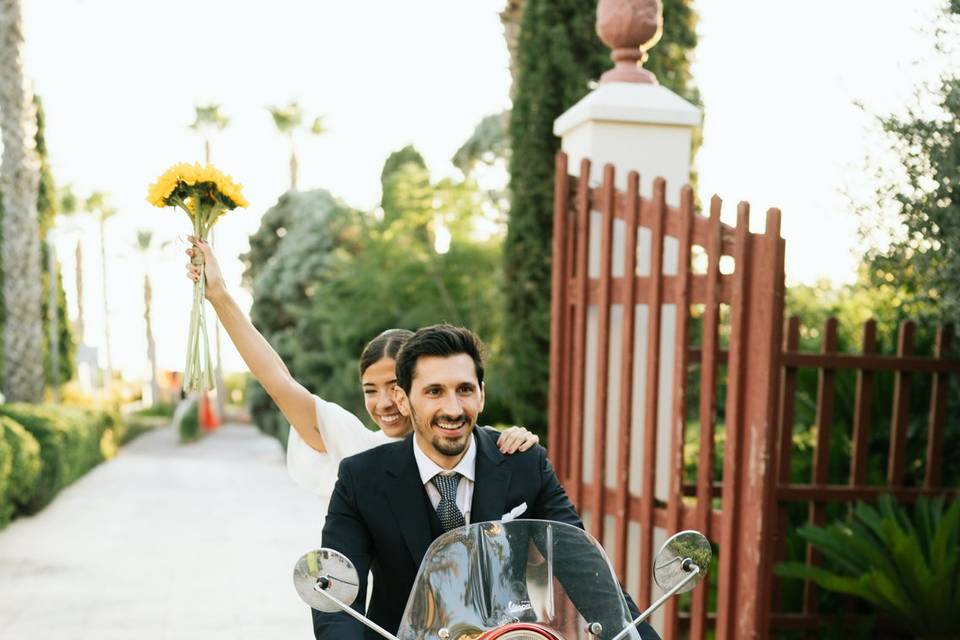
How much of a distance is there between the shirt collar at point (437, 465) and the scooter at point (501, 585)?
423 mm

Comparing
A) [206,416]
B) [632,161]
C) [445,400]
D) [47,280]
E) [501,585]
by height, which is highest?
[632,161]

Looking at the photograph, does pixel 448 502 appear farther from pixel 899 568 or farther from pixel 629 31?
pixel 629 31

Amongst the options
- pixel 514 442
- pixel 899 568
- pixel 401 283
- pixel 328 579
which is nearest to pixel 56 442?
pixel 401 283

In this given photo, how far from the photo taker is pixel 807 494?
533 centimetres

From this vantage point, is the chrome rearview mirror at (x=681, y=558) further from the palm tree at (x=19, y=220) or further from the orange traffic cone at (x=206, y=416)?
the orange traffic cone at (x=206, y=416)

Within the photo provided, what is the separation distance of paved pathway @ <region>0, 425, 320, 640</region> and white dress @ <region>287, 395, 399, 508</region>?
369 centimetres

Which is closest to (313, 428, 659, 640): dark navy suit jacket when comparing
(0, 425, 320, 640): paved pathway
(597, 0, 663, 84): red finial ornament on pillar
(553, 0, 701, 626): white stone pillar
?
(553, 0, 701, 626): white stone pillar

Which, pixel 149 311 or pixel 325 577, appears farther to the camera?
pixel 149 311

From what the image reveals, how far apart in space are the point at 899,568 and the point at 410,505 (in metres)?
2.93

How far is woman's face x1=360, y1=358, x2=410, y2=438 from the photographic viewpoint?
11.5 feet

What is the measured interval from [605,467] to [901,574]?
1271 mm

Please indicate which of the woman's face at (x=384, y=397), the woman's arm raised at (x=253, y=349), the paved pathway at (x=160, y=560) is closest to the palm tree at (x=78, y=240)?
the paved pathway at (x=160, y=560)

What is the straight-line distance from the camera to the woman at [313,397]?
3371 mm

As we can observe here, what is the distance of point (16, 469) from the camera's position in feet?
39.4
